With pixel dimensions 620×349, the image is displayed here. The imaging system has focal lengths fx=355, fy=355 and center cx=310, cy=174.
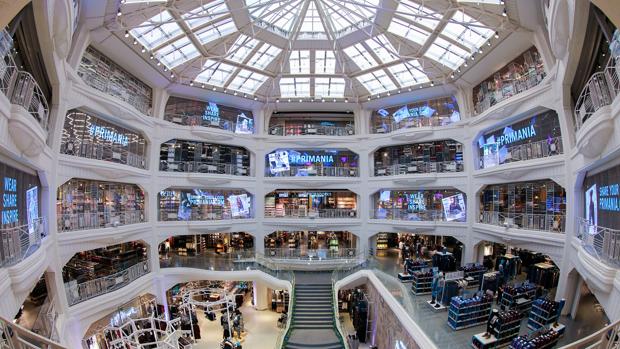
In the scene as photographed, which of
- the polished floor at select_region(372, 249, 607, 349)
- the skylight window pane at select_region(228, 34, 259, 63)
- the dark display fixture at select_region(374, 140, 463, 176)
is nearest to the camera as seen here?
the polished floor at select_region(372, 249, 607, 349)

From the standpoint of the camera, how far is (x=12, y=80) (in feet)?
26.6

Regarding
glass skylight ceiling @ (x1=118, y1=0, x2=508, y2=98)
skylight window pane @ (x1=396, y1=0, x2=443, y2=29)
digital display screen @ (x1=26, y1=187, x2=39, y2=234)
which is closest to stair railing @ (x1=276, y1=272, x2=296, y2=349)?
digital display screen @ (x1=26, y1=187, x2=39, y2=234)

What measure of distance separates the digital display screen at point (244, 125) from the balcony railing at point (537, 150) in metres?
17.1

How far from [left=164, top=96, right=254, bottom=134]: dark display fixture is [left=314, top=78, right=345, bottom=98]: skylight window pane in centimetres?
548

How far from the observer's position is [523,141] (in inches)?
699

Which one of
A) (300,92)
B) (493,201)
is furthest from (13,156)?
(493,201)

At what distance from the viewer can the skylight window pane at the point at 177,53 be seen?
754 inches

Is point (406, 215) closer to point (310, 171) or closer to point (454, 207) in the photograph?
point (454, 207)

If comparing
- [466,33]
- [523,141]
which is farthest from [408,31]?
[523,141]

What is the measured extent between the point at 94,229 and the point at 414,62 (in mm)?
19225

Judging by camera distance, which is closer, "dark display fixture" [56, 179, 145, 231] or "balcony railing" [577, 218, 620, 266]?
"balcony railing" [577, 218, 620, 266]

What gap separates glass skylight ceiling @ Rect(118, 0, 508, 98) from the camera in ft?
55.4

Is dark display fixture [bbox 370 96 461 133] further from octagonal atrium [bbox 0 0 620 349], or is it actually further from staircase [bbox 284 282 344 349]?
staircase [bbox 284 282 344 349]

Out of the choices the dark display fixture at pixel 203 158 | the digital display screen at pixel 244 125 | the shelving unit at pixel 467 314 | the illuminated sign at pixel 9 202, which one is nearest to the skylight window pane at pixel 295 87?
the digital display screen at pixel 244 125
